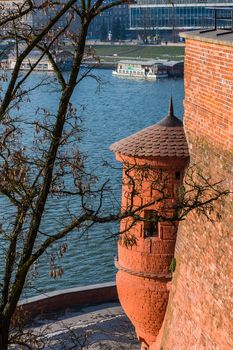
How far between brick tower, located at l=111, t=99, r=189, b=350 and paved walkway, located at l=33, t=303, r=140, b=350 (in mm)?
2274

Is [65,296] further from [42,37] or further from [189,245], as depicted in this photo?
[42,37]

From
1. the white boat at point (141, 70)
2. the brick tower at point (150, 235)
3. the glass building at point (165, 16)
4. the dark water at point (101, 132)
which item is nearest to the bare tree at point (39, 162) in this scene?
the dark water at point (101, 132)

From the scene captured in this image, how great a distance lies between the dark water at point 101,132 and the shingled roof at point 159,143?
1.54ft

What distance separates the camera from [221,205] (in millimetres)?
7887

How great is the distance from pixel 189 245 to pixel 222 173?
132 cm

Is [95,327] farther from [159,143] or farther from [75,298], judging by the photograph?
[159,143]

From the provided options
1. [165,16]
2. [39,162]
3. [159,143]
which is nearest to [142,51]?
[165,16]

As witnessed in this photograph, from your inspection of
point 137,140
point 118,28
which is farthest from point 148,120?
point 118,28

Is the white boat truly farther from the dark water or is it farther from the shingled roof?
the shingled roof

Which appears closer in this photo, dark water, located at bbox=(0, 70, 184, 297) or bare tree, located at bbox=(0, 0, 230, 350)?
bare tree, located at bbox=(0, 0, 230, 350)

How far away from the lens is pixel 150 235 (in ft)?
34.9

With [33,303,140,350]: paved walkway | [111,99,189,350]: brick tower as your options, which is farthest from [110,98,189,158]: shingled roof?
[33,303,140,350]: paved walkway

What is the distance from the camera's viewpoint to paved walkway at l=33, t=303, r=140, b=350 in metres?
13.3

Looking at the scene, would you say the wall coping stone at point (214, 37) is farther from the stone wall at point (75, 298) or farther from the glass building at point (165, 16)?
the glass building at point (165, 16)
